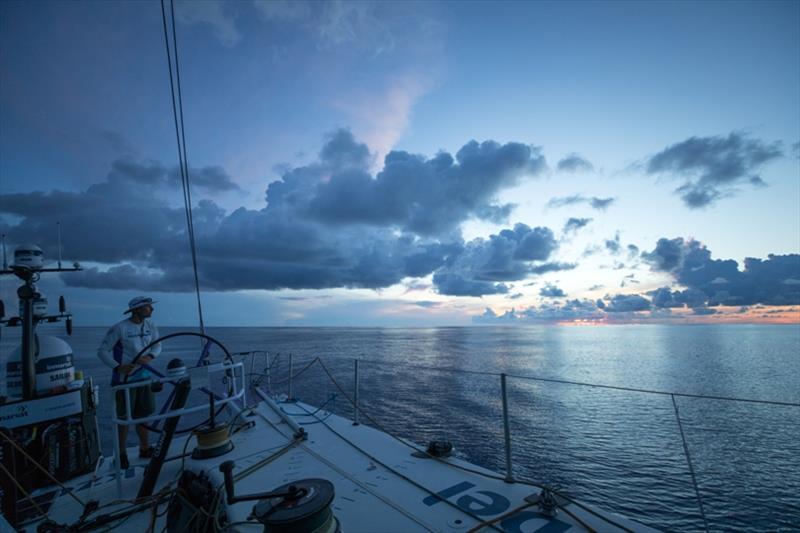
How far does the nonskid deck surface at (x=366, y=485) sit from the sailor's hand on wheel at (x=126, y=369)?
1494mm

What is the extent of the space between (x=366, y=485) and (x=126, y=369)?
12.1 ft

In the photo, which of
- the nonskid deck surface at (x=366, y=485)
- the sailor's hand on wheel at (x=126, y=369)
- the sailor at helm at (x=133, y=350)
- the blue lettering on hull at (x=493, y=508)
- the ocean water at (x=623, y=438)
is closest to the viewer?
the blue lettering on hull at (x=493, y=508)

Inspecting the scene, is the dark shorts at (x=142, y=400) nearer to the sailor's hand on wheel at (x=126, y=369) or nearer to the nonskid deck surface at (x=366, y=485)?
the sailor's hand on wheel at (x=126, y=369)

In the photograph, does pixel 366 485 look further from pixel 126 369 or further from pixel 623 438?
pixel 623 438

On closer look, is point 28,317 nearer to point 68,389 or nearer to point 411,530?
point 68,389

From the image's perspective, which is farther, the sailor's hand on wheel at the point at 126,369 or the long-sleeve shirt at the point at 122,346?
the long-sleeve shirt at the point at 122,346

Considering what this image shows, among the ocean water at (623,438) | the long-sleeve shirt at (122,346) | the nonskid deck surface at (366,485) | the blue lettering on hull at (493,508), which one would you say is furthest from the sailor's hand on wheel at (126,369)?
the blue lettering on hull at (493,508)

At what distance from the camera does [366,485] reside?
4066mm

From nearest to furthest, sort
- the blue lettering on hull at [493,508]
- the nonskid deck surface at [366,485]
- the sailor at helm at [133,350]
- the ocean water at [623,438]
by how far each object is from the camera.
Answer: the blue lettering on hull at [493,508] < the nonskid deck surface at [366,485] < the sailor at helm at [133,350] < the ocean water at [623,438]

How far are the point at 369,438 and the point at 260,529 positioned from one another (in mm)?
2620

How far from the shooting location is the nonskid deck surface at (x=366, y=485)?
3.27m

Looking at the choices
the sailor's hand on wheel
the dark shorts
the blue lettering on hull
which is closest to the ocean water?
the blue lettering on hull

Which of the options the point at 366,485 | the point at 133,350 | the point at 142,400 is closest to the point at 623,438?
the point at 366,485

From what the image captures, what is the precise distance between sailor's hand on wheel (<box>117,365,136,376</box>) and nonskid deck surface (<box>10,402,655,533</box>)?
58.8 inches
